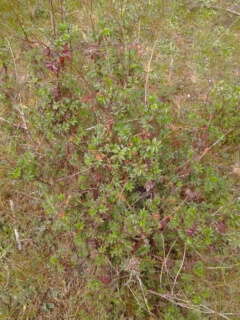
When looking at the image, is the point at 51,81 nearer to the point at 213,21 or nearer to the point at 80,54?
the point at 80,54

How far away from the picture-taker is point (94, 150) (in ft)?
6.69

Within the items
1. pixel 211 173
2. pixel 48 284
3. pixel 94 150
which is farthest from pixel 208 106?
pixel 48 284

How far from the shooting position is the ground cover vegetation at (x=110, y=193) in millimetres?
2096

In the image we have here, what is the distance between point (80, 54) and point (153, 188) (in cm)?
106

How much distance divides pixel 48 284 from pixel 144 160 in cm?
114

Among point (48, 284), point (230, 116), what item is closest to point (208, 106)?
point (230, 116)

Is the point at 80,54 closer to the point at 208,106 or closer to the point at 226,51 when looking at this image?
the point at 208,106

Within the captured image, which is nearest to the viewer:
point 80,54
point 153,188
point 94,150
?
point 94,150

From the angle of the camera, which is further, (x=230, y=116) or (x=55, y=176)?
(x=230, y=116)

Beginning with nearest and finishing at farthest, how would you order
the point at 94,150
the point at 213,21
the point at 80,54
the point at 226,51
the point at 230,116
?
1. the point at 94,150
2. the point at 80,54
3. the point at 230,116
4. the point at 226,51
5. the point at 213,21

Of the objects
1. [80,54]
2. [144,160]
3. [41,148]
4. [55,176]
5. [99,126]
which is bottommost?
[55,176]

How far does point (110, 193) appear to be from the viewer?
2092 mm

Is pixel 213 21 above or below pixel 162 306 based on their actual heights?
above

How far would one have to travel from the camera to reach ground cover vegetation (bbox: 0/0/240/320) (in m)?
2.10
